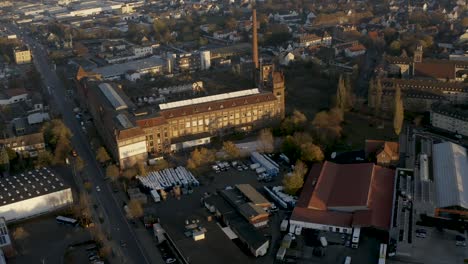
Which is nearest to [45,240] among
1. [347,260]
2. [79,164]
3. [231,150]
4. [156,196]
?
[156,196]

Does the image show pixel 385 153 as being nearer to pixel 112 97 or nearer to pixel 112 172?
pixel 112 172

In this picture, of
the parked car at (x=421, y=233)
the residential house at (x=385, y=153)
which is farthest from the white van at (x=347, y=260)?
the residential house at (x=385, y=153)

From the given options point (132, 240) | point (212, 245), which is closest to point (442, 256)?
point (212, 245)

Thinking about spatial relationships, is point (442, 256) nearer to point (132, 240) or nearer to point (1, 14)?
point (132, 240)

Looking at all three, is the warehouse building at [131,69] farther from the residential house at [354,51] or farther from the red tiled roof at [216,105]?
the residential house at [354,51]

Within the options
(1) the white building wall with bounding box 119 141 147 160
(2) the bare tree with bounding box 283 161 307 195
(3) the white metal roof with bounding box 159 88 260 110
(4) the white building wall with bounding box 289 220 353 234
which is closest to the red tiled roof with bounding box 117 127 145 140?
(1) the white building wall with bounding box 119 141 147 160

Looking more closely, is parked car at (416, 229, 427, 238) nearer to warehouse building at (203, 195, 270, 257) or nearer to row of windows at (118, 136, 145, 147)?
warehouse building at (203, 195, 270, 257)
